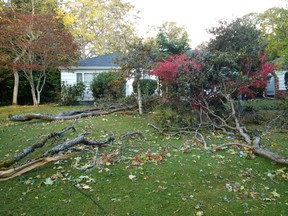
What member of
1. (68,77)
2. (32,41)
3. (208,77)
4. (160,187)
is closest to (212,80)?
(208,77)

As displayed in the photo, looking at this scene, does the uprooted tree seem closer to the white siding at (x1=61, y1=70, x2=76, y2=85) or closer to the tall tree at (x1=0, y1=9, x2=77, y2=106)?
the tall tree at (x1=0, y1=9, x2=77, y2=106)

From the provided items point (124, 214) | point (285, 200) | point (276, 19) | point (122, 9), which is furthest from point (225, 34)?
point (122, 9)

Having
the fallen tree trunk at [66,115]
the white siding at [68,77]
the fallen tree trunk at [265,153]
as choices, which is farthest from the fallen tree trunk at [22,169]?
the white siding at [68,77]

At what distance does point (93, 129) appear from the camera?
308 inches

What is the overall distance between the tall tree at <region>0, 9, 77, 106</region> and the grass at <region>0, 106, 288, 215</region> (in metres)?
10.6

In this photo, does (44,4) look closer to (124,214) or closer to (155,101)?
(155,101)

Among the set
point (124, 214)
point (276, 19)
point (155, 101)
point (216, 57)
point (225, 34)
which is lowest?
point (124, 214)

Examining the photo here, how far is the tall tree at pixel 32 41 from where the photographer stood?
47.7 ft

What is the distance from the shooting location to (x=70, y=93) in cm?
1573

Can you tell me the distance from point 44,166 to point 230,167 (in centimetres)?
337

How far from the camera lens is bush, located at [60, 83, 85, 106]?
1544 centimetres

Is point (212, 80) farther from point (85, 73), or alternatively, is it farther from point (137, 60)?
point (85, 73)

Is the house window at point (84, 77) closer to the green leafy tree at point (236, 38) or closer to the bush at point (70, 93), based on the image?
the bush at point (70, 93)

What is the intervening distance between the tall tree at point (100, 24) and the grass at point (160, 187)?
24.5 metres
